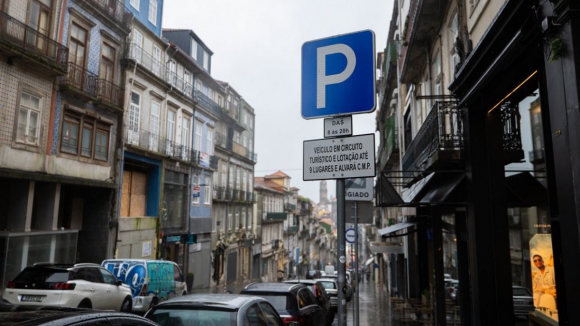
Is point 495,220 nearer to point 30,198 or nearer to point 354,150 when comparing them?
point 354,150

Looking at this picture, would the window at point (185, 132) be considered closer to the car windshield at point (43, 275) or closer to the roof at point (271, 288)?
the car windshield at point (43, 275)

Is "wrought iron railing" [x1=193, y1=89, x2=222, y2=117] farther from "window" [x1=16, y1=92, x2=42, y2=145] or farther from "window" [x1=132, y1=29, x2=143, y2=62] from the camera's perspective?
"window" [x1=16, y1=92, x2=42, y2=145]

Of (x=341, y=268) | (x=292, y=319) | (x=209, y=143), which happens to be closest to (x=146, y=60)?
(x=209, y=143)

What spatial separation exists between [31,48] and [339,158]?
16225 mm

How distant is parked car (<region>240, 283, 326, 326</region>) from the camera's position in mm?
8914

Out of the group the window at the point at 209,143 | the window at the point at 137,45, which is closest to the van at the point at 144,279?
the window at the point at 137,45

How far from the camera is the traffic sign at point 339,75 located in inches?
185

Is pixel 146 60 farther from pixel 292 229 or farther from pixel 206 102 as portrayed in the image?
pixel 292 229

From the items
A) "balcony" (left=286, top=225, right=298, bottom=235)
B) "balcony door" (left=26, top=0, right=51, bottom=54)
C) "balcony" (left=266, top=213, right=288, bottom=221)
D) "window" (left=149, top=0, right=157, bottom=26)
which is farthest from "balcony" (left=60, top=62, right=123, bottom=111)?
"balcony" (left=286, top=225, right=298, bottom=235)

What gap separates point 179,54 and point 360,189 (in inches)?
880

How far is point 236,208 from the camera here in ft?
136

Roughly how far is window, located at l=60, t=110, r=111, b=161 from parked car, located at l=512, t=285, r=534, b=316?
17.7m

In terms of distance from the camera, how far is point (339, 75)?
487 centimetres

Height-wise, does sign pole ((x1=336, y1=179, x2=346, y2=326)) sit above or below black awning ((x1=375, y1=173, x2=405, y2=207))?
below
